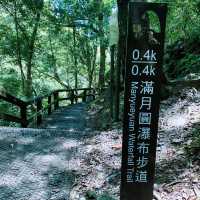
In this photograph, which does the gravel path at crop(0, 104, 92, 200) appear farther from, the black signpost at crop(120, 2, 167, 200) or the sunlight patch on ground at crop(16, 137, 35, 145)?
the black signpost at crop(120, 2, 167, 200)

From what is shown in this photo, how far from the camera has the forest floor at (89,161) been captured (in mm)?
4277

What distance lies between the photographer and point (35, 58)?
22.8 m

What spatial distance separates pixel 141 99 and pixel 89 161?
2.49 metres

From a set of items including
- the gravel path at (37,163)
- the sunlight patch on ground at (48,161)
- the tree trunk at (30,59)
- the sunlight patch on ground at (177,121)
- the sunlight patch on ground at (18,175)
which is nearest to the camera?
the gravel path at (37,163)

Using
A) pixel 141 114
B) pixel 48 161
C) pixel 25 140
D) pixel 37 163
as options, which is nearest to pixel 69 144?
pixel 25 140

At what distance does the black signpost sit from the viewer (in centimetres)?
316

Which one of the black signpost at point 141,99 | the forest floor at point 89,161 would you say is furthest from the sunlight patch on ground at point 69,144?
A: the black signpost at point 141,99

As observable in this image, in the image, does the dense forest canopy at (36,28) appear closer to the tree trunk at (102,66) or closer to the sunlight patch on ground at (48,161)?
the tree trunk at (102,66)

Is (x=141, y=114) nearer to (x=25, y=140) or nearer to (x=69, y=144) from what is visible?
(x=69, y=144)

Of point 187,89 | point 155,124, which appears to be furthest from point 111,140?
point 155,124

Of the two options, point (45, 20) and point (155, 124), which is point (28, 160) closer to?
point (155, 124)

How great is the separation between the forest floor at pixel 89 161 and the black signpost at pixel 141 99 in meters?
0.61

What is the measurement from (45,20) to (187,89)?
13.3 meters

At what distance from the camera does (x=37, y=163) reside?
5.39 meters
